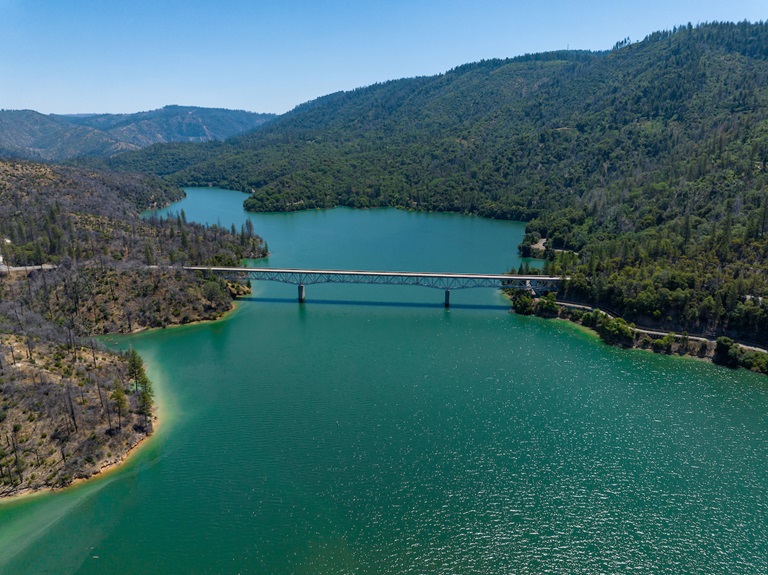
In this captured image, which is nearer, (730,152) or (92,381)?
(92,381)

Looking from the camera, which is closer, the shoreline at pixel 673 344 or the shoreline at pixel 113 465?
the shoreline at pixel 113 465

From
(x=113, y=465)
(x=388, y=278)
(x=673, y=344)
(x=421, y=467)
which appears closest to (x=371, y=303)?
(x=388, y=278)

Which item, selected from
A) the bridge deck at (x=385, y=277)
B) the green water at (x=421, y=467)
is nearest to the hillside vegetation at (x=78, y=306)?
the green water at (x=421, y=467)

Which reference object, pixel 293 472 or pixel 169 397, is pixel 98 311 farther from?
pixel 293 472

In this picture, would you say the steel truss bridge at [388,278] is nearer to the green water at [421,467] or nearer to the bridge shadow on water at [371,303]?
the bridge shadow on water at [371,303]

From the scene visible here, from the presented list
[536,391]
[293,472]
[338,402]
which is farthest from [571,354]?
[293,472]

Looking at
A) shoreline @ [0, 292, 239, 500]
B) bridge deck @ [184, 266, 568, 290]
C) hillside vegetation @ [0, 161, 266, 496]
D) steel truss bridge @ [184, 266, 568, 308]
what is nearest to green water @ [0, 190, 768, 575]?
shoreline @ [0, 292, 239, 500]

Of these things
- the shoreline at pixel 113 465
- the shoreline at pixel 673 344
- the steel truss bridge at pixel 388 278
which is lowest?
the shoreline at pixel 113 465
